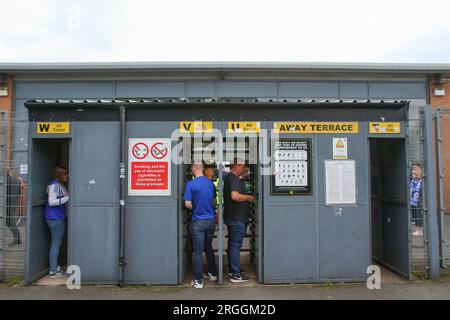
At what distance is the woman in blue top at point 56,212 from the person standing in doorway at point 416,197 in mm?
5698

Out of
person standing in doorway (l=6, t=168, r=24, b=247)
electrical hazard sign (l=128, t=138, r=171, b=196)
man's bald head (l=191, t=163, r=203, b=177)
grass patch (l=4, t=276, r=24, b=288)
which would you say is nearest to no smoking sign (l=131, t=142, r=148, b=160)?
electrical hazard sign (l=128, t=138, r=171, b=196)

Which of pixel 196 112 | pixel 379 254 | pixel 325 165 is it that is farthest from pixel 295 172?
pixel 379 254

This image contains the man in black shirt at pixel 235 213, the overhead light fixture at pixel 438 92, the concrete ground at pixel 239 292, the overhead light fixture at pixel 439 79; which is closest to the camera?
the concrete ground at pixel 239 292

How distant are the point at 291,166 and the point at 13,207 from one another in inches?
182

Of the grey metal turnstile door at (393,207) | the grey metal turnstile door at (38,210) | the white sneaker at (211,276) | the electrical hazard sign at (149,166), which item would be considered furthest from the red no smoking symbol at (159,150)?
the grey metal turnstile door at (393,207)

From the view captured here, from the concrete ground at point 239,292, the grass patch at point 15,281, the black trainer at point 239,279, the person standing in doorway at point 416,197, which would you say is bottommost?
the concrete ground at point 239,292

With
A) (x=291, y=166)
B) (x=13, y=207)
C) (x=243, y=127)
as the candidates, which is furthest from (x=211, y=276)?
(x=13, y=207)

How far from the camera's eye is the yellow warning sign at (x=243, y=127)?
18.4ft

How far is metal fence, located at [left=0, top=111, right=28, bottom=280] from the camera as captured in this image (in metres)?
5.75

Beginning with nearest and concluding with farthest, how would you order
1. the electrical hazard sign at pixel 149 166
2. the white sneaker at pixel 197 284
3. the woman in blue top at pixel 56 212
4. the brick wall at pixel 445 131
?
the white sneaker at pixel 197 284 < the electrical hazard sign at pixel 149 166 < the woman in blue top at pixel 56 212 < the brick wall at pixel 445 131

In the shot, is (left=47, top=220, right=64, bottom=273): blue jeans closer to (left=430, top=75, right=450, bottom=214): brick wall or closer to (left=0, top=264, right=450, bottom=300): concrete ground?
(left=0, top=264, right=450, bottom=300): concrete ground

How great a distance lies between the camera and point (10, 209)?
6.16 metres

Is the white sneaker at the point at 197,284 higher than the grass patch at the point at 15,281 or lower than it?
higher

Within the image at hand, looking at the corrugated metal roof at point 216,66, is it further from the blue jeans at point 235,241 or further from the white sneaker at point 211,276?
the white sneaker at point 211,276
